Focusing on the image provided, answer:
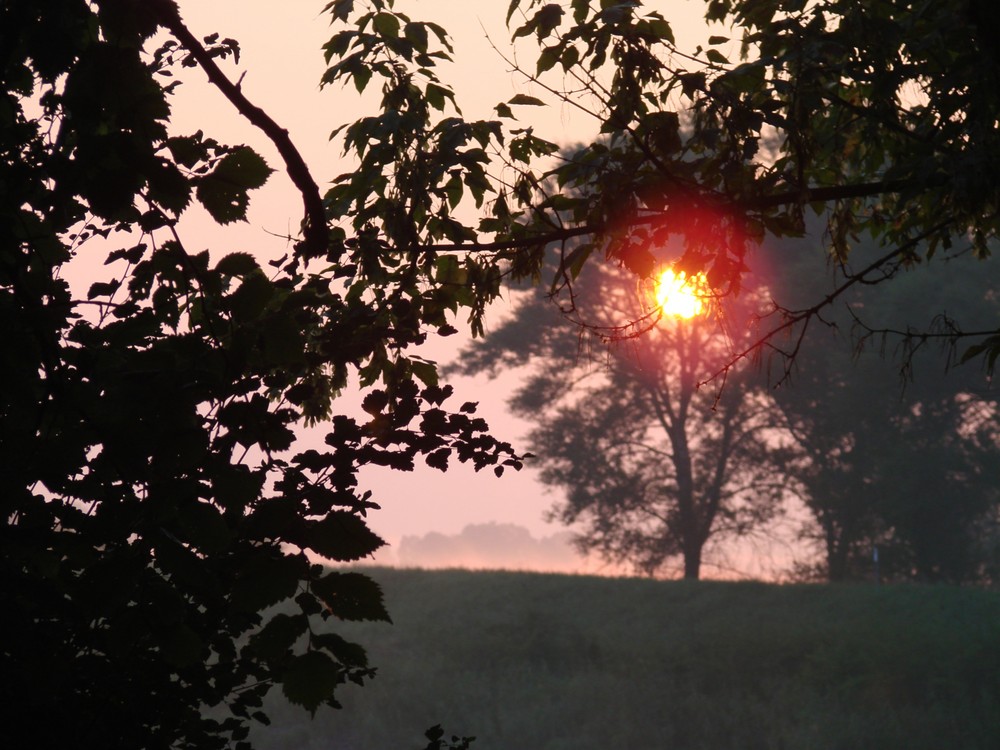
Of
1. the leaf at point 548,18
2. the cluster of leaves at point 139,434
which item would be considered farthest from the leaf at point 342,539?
the leaf at point 548,18

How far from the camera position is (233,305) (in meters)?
2.73

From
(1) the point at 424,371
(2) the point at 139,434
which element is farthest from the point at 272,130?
(1) the point at 424,371

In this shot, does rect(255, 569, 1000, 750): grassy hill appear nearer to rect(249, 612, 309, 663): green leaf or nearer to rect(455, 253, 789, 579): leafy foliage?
rect(455, 253, 789, 579): leafy foliage

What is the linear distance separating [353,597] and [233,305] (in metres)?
0.77

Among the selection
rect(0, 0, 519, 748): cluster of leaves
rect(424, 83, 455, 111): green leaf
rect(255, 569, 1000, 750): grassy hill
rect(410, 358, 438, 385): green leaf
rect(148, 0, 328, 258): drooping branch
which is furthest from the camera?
rect(255, 569, 1000, 750): grassy hill

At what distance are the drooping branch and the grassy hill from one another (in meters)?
16.8

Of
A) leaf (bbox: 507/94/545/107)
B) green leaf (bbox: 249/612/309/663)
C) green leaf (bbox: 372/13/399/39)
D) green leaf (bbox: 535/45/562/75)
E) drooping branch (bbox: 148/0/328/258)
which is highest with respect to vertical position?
green leaf (bbox: 372/13/399/39)

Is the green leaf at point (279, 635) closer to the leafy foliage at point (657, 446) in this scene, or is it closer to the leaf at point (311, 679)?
the leaf at point (311, 679)

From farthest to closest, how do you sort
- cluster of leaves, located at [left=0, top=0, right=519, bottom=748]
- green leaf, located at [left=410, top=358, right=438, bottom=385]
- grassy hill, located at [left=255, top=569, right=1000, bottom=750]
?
grassy hill, located at [left=255, top=569, right=1000, bottom=750]
green leaf, located at [left=410, top=358, right=438, bottom=385]
cluster of leaves, located at [left=0, top=0, right=519, bottom=748]

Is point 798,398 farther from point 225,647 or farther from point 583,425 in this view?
point 225,647

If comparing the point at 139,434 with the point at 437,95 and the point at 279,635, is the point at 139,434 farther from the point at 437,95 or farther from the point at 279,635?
the point at 437,95

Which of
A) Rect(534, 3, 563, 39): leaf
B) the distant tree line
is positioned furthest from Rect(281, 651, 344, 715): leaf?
the distant tree line

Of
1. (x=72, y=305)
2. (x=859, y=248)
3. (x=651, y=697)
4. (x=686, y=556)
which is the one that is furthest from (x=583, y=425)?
(x=72, y=305)

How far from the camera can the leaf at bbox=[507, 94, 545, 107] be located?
568 centimetres
